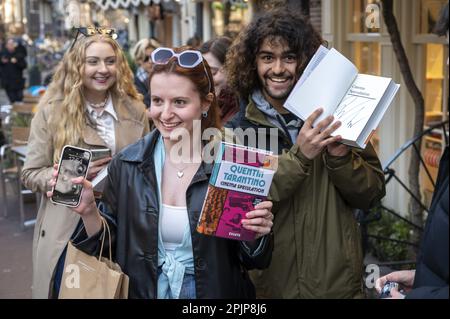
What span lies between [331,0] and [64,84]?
324cm

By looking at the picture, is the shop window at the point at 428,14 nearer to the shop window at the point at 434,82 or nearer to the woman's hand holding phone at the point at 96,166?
the shop window at the point at 434,82

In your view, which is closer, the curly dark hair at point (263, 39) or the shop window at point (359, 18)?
the curly dark hair at point (263, 39)

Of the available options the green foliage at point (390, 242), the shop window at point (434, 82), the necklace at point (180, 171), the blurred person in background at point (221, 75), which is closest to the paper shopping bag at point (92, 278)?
the necklace at point (180, 171)

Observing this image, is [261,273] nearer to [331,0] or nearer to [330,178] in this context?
[330,178]

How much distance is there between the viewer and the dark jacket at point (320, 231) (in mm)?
2590

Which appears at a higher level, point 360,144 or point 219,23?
point 219,23

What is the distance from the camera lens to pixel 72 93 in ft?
11.6

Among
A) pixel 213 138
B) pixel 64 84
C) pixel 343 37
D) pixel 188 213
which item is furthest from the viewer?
pixel 343 37

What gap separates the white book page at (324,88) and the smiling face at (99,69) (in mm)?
1521

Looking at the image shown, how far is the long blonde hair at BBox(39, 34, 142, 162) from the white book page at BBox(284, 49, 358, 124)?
1.45 metres

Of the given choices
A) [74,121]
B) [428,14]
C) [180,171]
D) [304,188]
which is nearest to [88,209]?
[180,171]

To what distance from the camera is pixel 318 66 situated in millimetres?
2430
